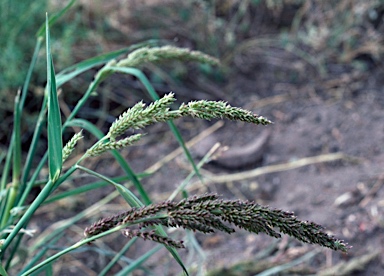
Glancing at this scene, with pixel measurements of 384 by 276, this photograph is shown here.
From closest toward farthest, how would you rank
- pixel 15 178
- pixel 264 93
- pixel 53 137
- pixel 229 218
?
pixel 229 218, pixel 53 137, pixel 15 178, pixel 264 93

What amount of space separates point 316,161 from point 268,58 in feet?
3.12

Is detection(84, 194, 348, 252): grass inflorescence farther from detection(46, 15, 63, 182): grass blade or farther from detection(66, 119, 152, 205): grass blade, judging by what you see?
detection(66, 119, 152, 205): grass blade

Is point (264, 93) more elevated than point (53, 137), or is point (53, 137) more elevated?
point (53, 137)

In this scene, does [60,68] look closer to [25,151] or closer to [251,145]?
[25,151]

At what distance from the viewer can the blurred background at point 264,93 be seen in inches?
79.7

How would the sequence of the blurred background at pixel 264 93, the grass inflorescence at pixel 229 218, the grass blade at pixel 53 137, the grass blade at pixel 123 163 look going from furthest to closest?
the blurred background at pixel 264 93
the grass blade at pixel 123 163
the grass blade at pixel 53 137
the grass inflorescence at pixel 229 218

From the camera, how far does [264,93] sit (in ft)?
9.86

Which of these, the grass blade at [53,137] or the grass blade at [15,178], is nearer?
the grass blade at [53,137]

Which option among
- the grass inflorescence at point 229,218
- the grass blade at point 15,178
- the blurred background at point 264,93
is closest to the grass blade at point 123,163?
the grass blade at point 15,178

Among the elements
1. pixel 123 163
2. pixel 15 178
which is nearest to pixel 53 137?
pixel 123 163

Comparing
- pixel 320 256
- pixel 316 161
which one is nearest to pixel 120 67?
pixel 320 256

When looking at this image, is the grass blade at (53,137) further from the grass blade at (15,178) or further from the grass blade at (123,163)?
the grass blade at (15,178)

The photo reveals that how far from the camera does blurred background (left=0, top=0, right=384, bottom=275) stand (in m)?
2.02

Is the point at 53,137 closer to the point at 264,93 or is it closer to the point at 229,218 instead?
the point at 229,218
